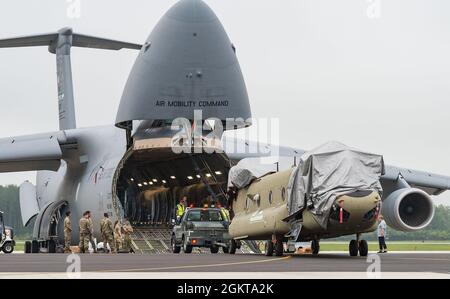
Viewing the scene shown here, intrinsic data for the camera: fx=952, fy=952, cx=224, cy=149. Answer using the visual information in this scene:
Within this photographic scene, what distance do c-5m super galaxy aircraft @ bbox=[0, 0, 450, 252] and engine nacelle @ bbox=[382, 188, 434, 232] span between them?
0.10 feet

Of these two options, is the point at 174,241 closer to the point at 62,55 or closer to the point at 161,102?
the point at 161,102

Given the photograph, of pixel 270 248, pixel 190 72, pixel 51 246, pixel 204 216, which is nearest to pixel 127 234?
pixel 204 216

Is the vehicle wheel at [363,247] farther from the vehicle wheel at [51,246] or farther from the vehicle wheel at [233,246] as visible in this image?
the vehicle wheel at [51,246]

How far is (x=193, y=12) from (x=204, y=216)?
5.66 meters

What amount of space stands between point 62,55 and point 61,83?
57.3 inches

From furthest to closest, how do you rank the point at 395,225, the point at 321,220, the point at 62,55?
the point at 62,55 → the point at 395,225 → the point at 321,220

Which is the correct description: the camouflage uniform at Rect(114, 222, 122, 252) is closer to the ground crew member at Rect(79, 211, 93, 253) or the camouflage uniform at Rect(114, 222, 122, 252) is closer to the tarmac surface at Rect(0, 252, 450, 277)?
the ground crew member at Rect(79, 211, 93, 253)

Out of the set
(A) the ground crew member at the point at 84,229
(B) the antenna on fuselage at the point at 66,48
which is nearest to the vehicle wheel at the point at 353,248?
(A) the ground crew member at the point at 84,229

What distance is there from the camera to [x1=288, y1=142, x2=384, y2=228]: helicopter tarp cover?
19047mm

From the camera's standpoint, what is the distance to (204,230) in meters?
25.9

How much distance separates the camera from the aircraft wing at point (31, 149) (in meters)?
31.6

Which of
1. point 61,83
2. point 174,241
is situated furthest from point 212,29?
point 61,83

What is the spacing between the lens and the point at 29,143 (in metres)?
32.0

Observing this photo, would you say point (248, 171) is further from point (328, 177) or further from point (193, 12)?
point (328, 177)
